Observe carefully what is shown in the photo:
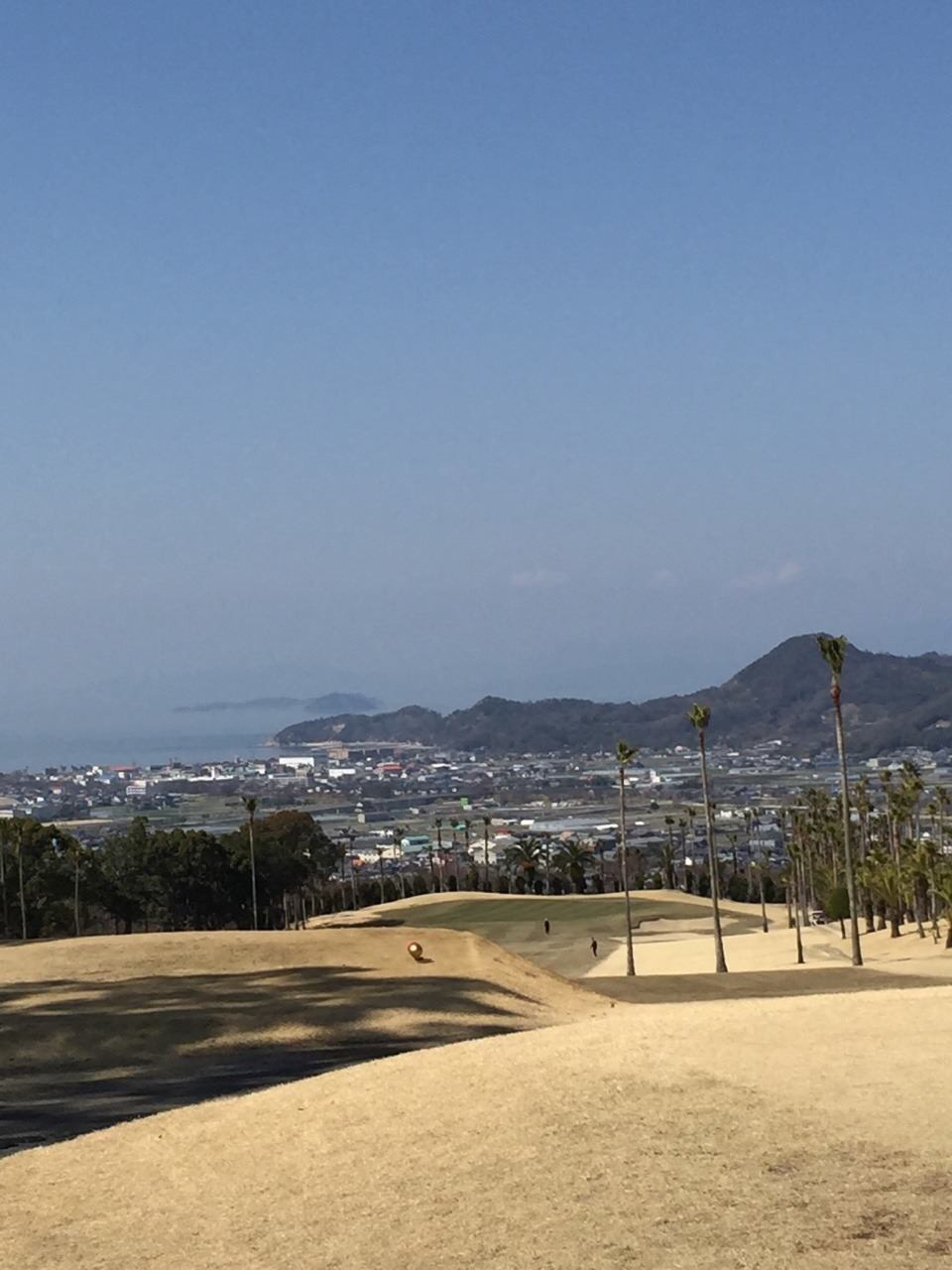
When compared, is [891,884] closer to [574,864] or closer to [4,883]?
[4,883]

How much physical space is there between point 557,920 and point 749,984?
2708 inches

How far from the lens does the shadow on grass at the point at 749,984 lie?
4741 cm

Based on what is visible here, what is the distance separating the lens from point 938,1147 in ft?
56.6

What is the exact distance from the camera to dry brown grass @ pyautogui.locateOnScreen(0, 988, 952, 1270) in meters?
14.9

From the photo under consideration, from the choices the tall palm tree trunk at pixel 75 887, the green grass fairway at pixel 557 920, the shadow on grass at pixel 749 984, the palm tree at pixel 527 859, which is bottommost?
the green grass fairway at pixel 557 920

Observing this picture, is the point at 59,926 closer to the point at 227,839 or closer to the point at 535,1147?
the point at 227,839

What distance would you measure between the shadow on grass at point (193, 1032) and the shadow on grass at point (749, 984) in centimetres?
896

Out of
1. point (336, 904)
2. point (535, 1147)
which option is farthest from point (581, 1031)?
point (336, 904)

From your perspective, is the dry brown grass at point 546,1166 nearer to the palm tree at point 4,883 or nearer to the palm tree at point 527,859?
the palm tree at point 4,883

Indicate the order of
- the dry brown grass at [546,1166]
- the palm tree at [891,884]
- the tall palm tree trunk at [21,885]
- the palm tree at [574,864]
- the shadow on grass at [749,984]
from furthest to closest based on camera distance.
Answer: the palm tree at [574,864] < the tall palm tree trunk at [21,885] < the palm tree at [891,884] < the shadow on grass at [749,984] < the dry brown grass at [546,1166]

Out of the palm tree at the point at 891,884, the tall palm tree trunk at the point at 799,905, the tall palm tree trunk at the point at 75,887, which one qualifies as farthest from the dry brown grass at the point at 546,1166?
the tall palm tree trunk at the point at 75,887

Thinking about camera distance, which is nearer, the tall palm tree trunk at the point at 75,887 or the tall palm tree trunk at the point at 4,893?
the tall palm tree trunk at the point at 75,887

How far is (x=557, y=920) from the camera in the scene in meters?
119

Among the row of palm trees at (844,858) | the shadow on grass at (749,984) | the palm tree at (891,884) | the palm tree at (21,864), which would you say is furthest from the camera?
the palm tree at (21,864)
